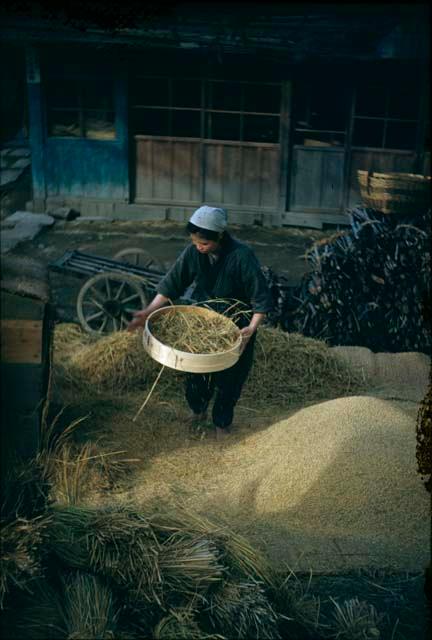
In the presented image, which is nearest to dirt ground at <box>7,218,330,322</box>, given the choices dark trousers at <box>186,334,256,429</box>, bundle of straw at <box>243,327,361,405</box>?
bundle of straw at <box>243,327,361,405</box>

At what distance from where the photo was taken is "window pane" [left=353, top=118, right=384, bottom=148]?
461 inches

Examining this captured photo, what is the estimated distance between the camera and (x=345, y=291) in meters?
7.27

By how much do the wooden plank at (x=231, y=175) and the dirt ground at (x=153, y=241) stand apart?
57cm

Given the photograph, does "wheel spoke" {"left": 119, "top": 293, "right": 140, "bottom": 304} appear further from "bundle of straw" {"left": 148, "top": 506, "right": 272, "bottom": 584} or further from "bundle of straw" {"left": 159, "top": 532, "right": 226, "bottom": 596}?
"bundle of straw" {"left": 159, "top": 532, "right": 226, "bottom": 596}

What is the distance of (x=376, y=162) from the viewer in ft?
38.7

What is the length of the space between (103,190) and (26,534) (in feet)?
33.2

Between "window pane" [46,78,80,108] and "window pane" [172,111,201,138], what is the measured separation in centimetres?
163

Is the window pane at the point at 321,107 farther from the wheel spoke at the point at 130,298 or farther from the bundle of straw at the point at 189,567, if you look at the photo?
the bundle of straw at the point at 189,567

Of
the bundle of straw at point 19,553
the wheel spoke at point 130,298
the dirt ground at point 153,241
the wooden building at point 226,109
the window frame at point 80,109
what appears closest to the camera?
the bundle of straw at point 19,553

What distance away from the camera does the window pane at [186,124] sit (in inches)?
475

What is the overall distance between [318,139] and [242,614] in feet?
32.9

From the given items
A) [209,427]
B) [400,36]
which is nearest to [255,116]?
[400,36]

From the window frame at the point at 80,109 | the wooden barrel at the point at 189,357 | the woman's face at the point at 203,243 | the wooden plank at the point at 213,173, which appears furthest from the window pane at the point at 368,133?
the wooden barrel at the point at 189,357

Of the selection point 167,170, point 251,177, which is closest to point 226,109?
point 251,177
